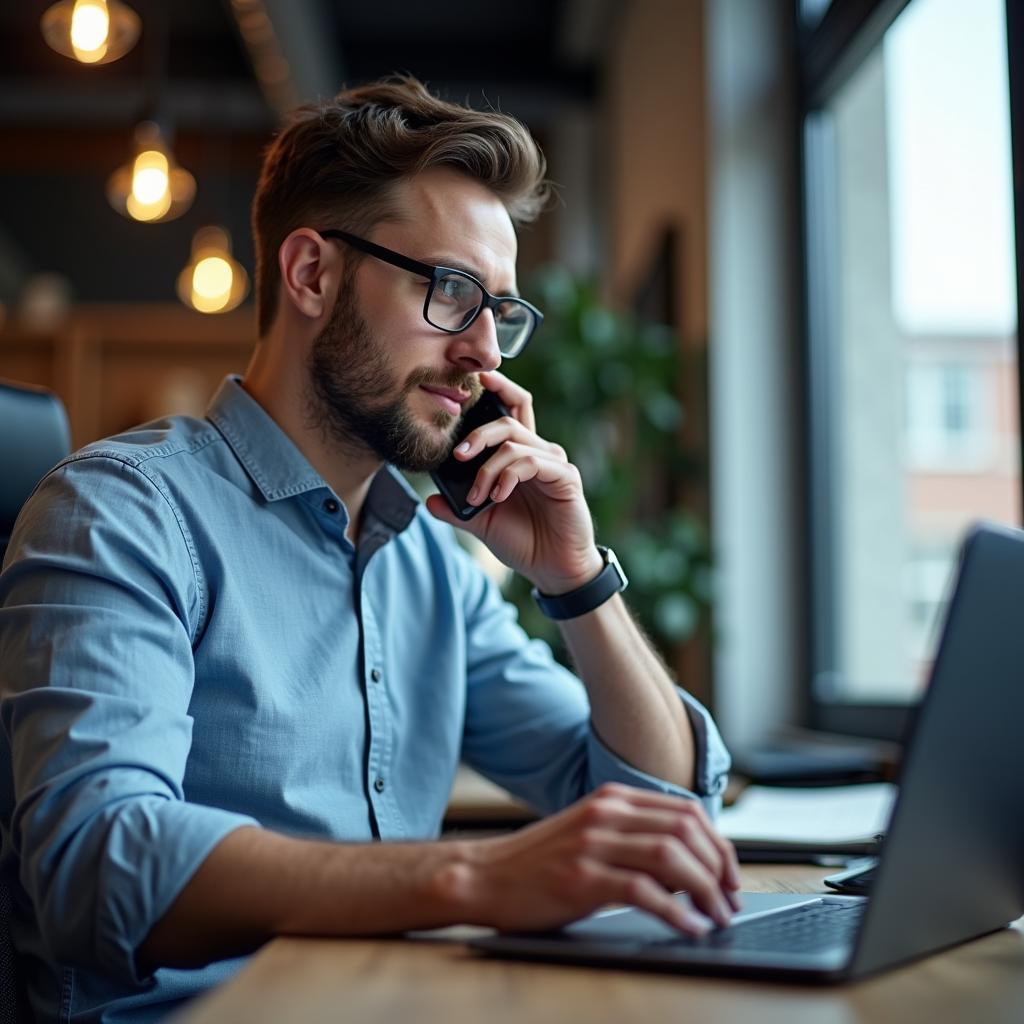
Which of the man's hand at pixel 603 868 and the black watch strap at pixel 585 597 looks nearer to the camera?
the man's hand at pixel 603 868

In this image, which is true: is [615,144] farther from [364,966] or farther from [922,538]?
[364,966]

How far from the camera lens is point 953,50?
7.36 ft

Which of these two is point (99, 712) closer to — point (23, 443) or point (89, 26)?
point (23, 443)

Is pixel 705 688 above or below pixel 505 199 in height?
below

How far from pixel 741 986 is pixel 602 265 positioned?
570cm

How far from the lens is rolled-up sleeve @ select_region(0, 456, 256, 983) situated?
0.82 meters

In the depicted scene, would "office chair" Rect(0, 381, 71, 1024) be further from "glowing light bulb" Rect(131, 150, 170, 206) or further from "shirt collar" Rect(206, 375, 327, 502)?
"glowing light bulb" Rect(131, 150, 170, 206)

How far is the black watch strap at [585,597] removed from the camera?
1.33 metres

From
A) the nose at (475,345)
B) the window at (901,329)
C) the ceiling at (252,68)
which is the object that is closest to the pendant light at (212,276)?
the ceiling at (252,68)

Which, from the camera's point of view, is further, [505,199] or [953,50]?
Answer: [953,50]

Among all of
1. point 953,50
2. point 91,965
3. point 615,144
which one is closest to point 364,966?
point 91,965

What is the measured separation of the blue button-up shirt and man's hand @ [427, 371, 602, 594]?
0.33 feet

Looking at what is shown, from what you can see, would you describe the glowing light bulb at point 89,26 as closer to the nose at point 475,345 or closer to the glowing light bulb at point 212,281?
the glowing light bulb at point 212,281

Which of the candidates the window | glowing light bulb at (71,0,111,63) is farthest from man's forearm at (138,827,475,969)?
glowing light bulb at (71,0,111,63)
